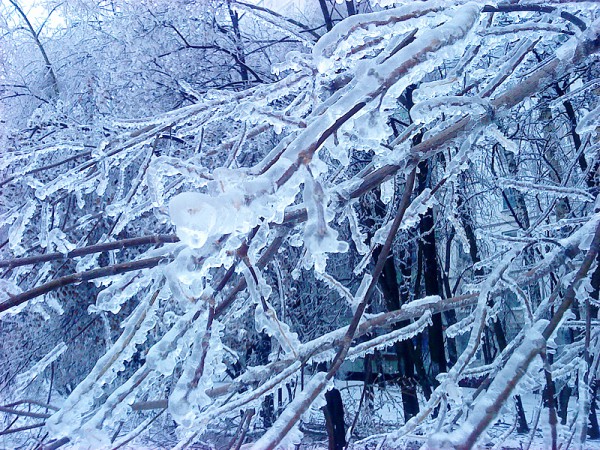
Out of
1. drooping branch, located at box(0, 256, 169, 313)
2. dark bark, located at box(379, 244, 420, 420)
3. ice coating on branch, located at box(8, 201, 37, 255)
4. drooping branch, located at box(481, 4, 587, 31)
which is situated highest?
drooping branch, located at box(481, 4, 587, 31)

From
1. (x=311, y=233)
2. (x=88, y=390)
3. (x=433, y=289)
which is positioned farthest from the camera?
(x=433, y=289)

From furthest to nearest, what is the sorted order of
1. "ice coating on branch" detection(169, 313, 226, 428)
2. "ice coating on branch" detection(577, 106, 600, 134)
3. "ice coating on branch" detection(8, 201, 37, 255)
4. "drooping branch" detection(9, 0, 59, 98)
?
"drooping branch" detection(9, 0, 59, 98) < "ice coating on branch" detection(8, 201, 37, 255) < "ice coating on branch" detection(577, 106, 600, 134) < "ice coating on branch" detection(169, 313, 226, 428)

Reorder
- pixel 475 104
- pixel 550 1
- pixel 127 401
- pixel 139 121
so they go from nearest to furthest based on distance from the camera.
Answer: pixel 127 401
pixel 475 104
pixel 550 1
pixel 139 121

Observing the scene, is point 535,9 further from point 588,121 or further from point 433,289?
point 433,289

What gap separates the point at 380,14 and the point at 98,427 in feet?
3.26

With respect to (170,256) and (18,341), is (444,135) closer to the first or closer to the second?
(170,256)

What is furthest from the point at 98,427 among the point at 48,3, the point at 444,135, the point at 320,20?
the point at 48,3

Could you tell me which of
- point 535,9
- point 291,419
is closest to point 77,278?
point 291,419

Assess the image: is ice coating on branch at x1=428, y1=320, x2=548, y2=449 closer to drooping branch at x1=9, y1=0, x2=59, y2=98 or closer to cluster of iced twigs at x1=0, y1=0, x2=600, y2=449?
cluster of iced twigs at x1=0, y1=0, x2=600, y2=449

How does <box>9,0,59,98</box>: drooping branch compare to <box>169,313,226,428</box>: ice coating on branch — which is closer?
<box>169,313,226,428</box>: ice coating on branch

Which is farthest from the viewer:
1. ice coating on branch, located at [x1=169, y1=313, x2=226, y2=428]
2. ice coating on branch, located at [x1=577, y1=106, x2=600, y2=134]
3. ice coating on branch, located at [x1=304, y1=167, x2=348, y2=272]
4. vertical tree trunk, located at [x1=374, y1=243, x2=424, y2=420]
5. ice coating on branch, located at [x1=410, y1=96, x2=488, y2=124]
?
vertical tree trunk, located at [x1=374, y1=243, x2=424, y2=420]

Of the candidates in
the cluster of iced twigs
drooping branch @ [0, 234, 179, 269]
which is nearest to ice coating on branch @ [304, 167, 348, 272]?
the cluster of iced twigs

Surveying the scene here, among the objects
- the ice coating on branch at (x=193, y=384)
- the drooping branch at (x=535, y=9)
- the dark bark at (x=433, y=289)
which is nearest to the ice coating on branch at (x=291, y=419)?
the ice coating on branch at (x=193, y=384)

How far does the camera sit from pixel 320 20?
25.3 ft
